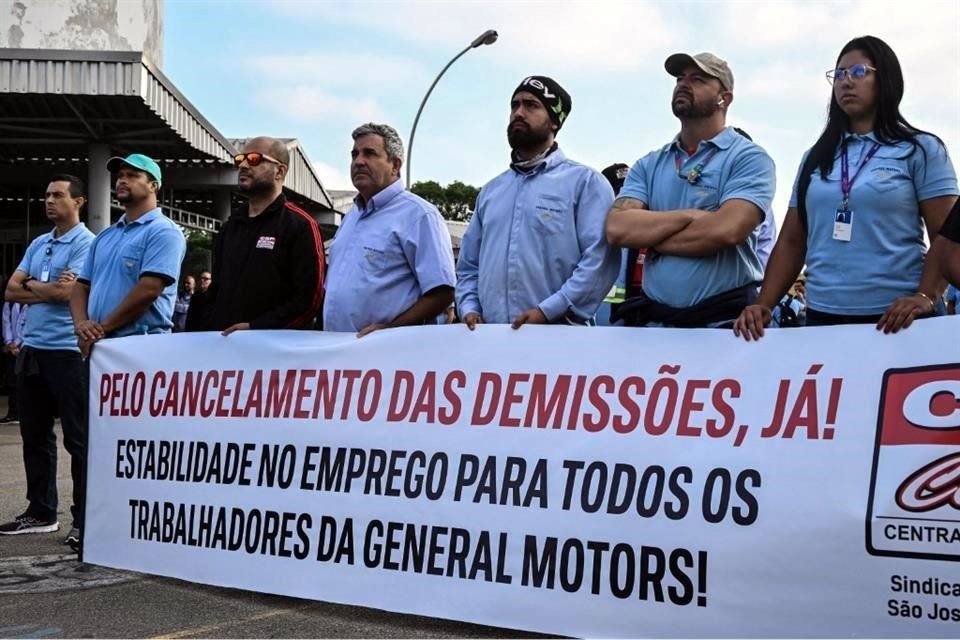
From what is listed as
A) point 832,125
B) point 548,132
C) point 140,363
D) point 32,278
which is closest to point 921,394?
point 832,125

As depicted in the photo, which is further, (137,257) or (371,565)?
(137,257)

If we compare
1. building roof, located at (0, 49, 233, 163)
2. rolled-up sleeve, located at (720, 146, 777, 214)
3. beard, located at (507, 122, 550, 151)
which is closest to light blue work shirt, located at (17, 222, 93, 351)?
beard, located at (507, 122, 550, 151)

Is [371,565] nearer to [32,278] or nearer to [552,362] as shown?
[552,362]

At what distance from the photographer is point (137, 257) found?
5.79 m

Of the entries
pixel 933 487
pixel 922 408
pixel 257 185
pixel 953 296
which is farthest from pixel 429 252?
pixel 953 296

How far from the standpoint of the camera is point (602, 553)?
383 cm

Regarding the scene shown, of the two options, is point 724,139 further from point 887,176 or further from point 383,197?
point 383,197

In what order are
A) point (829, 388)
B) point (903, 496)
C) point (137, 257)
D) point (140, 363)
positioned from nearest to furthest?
1. point (903, 496)
2. point (829, 388)
3. point (140, 363)
4. point (137, 257)

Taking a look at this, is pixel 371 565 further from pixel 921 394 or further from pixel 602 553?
pixel 921 394

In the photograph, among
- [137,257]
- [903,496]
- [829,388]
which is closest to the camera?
[903,496]

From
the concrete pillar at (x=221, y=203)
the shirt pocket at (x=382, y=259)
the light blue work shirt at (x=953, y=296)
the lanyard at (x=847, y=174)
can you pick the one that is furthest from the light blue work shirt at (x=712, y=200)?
the concrete pillar at (x=221, y=203)

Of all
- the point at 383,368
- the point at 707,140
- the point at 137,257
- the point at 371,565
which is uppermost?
the point at 707,140

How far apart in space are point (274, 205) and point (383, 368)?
1.30 metres

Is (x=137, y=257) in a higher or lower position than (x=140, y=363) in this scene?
higher
